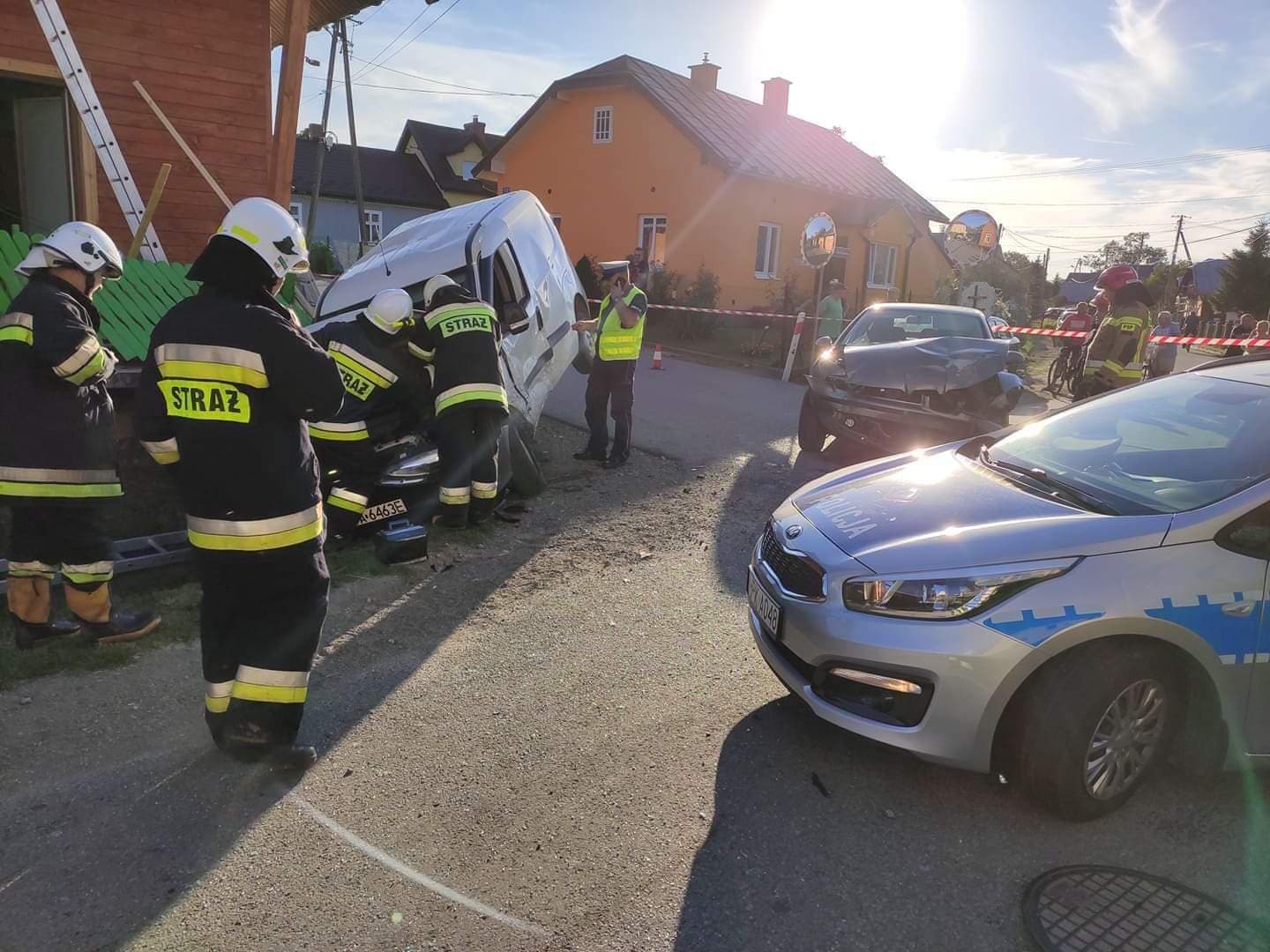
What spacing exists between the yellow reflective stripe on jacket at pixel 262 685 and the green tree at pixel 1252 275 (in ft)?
168

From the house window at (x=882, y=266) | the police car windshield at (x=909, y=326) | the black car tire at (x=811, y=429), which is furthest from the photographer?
the house window at (x=882, y=266)

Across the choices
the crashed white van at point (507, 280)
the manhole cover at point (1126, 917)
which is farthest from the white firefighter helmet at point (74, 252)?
the manhole cover at point (1126, 917)

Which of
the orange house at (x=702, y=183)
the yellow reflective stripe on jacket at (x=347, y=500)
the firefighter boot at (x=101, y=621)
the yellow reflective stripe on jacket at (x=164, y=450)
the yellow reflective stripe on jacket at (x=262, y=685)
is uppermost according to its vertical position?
the orange house at (x=702, y=183)

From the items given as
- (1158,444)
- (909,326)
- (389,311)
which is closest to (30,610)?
(389,311)

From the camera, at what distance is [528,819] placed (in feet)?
9.51

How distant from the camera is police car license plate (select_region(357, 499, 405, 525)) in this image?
5305mm

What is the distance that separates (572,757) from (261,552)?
139cm

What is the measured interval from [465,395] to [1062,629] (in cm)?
349

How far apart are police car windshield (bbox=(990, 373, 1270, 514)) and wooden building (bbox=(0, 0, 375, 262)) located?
7777 millimetres

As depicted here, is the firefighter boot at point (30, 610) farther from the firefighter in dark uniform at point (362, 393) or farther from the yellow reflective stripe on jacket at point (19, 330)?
the firefighter in dark uniform at point (362, 393)

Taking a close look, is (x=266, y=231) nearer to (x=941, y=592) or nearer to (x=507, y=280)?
(x=941, y=592)

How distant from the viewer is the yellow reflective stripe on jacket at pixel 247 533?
2.81 metres

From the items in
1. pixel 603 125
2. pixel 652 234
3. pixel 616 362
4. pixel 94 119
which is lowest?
pixel 616 362

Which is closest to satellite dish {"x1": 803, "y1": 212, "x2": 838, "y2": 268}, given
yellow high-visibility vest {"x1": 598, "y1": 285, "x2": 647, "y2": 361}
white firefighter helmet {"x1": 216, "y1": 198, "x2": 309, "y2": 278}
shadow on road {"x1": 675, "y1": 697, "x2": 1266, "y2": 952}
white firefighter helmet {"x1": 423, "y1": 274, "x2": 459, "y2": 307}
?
yellow high-visibility vest {"x1": 598, "y1": 285, "x2": 647, "y2": 361}
